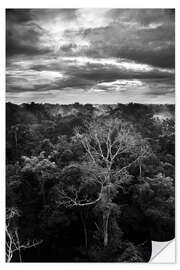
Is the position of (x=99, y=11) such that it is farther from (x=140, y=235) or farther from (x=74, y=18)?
(x=140, y=235)

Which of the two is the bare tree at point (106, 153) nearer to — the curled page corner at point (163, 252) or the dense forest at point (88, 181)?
the dense forest at point (88, 181)

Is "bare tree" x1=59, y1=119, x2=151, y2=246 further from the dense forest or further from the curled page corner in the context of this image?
the curled page corner

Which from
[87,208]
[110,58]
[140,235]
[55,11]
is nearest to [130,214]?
[140,235]

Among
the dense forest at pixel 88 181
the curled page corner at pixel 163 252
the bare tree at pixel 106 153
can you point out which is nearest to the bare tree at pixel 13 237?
the dense forest at pixel 88 181

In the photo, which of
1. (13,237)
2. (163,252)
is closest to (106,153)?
(163,252)

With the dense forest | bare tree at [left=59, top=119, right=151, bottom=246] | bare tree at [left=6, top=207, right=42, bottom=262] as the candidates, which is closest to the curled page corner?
the dense forest
